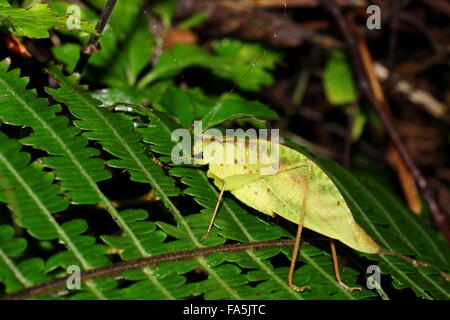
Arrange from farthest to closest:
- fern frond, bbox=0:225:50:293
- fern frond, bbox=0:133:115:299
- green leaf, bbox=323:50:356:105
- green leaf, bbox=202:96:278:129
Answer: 1. green leaf, bbox=323:50:356:105
2. green leaf, bbox=202:96:278:129
3. fern frond, bbox=0:133:115:299
4. fern frond, bbox=0:225:50:293

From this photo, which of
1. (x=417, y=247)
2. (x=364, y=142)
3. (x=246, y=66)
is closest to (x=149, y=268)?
(x=417, y=247)

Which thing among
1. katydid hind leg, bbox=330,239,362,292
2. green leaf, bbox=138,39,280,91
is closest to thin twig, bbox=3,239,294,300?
katydid hind leg, bbox=330,239,362,292

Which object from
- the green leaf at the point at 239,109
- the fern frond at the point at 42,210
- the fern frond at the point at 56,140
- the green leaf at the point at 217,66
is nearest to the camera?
the fern frond at the point at 42,210

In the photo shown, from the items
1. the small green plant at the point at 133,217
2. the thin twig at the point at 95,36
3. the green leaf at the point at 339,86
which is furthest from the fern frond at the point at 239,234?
the green leaf at the point at 339,86

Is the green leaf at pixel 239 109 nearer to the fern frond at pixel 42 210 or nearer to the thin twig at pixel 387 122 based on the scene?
the fern frond at pixel 42 210

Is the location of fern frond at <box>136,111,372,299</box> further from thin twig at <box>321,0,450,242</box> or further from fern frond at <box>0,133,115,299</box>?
thin twig at <box>321,0,450,242</box>

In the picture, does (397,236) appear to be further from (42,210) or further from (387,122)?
(42,210)
